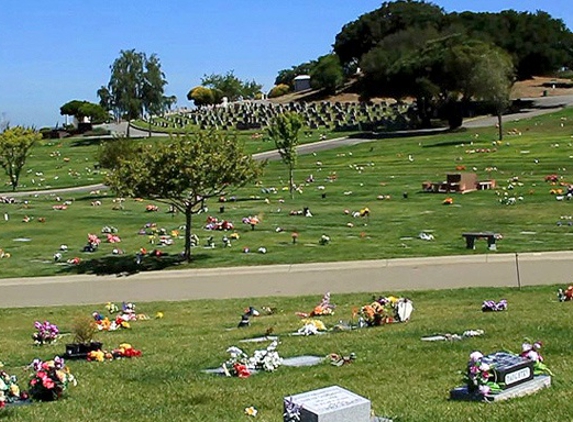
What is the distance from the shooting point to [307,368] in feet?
33.9

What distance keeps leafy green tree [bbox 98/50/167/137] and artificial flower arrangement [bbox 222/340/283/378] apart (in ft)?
277

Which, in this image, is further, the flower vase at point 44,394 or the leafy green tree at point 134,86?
the leafy green tree at point 134,86

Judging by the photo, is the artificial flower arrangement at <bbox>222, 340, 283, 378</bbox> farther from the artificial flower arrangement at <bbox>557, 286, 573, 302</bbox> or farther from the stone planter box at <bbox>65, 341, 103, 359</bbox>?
the artificial flower arrangement at <bbox>557, 286, 573, 302</bbox>

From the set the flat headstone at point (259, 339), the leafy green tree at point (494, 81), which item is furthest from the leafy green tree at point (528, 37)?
the flat headstone at point (259, 339)

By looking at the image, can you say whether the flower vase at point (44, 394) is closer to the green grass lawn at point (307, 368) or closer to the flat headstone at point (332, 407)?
the green grass lawn at point (307, 368)

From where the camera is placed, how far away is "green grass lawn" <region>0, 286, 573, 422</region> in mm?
8250

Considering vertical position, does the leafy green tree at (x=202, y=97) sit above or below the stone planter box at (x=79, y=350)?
above

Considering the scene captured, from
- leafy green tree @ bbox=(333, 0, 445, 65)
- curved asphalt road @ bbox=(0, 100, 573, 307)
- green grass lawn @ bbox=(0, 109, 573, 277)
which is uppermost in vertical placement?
leafy green tree @ bbox=(333, 0, 445, 65)

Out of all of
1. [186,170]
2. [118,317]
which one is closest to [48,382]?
[118,317]

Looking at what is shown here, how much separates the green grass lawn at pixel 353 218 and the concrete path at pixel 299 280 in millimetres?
1289

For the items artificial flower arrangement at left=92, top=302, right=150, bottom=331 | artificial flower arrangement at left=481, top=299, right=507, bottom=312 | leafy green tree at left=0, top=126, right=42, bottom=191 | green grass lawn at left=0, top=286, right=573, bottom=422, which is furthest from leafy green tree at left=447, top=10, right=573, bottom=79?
green grass lawn at left=0, top=286, right=573, bottom=422

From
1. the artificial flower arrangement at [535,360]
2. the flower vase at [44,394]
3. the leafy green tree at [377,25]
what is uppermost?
the leafy green tree at [377,25]

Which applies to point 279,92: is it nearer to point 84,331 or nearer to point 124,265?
point 124,265

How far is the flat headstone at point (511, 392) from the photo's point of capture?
802 centimetres
